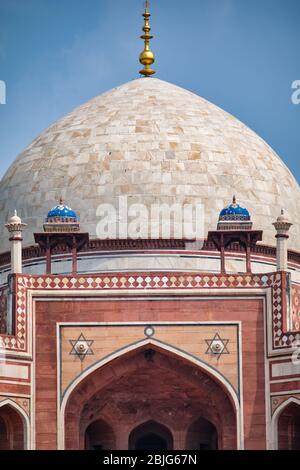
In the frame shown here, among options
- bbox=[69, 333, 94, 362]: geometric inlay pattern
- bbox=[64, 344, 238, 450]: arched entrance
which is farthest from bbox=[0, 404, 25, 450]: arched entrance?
bbox=[69, 333, 94, 362]: geometric inlay pattern

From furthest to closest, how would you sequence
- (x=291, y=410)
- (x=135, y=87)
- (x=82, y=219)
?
(x=135, y=87) → (x=82, y=219) → (x=291, y=410)

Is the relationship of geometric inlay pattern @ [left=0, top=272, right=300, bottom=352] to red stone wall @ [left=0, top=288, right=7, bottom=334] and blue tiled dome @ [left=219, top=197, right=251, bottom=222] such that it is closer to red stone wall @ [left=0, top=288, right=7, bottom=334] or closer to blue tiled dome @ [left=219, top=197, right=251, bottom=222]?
red stone wall @ [left=0, top=288, right=7, bottom=334]

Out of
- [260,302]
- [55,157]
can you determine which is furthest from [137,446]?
[55,157]

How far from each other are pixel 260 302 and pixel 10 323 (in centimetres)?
444

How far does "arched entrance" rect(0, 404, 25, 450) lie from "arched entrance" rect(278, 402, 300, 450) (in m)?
4.50

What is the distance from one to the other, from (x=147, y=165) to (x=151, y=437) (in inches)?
218

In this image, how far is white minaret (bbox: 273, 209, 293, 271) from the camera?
130ft

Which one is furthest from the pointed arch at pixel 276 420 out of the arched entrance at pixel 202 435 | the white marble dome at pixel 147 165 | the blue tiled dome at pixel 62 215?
the blue tiled dome at pixel 62 215

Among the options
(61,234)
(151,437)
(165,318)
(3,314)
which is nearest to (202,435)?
(151,437)

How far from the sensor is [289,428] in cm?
3900

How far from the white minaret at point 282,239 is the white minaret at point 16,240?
4603 millimetres

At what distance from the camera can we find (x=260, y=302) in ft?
129

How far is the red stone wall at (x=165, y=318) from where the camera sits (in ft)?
128

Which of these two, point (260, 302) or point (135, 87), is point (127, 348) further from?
point (135, 87)
